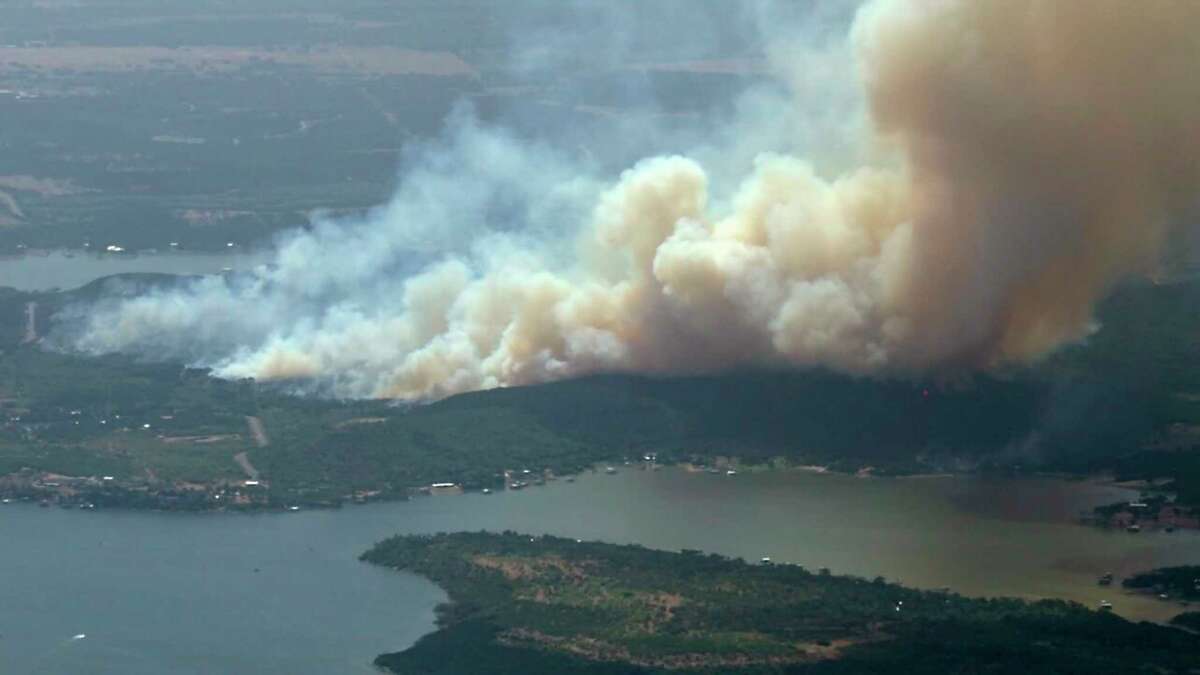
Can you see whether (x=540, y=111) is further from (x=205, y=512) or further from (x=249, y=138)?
(x=205, y=512)

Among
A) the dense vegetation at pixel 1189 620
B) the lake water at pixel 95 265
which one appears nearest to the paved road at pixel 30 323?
the lake water at pixel 95 265

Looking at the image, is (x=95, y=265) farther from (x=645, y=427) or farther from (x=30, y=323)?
(x=645, y=427)

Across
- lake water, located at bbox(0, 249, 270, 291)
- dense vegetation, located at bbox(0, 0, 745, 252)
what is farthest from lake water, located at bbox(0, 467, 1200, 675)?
dense vegetation, located at bbox(0, 0, 745, 252)

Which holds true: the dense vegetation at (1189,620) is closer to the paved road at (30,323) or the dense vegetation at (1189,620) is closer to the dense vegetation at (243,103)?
the paved road at (30,323)

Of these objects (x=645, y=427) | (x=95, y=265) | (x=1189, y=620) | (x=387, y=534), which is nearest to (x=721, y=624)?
(x=1189, y=620)

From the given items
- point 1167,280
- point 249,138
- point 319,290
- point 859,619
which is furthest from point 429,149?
point 859,619

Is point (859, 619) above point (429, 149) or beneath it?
beneath

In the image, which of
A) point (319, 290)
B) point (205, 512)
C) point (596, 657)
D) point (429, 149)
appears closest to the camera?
point (596, 657)
